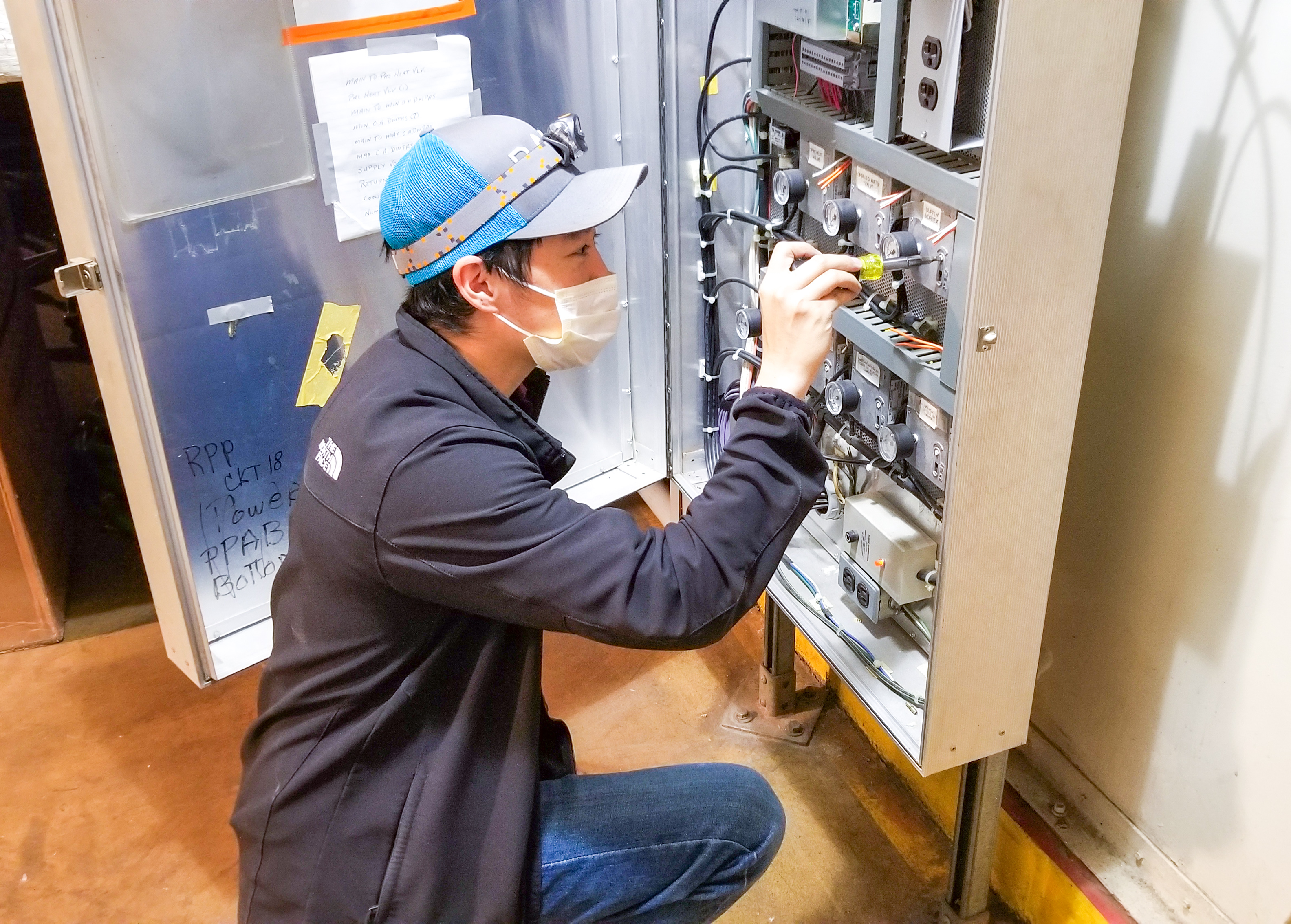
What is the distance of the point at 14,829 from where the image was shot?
183 centimetres

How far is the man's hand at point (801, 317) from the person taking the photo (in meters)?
1.13

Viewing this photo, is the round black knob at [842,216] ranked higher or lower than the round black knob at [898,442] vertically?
higher

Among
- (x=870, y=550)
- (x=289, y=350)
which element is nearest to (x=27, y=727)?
(x=289, y=350)

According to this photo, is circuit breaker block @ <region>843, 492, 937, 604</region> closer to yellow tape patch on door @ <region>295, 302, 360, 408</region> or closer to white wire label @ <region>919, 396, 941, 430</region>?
white wire label @ <region>919, 396, 941, 430</region>

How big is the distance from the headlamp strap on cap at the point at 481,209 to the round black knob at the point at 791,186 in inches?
14.9

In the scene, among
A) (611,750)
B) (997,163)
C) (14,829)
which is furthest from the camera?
(611,750)

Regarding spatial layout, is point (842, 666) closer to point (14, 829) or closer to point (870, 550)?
point (870, 550)

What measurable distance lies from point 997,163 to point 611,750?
130 centimetres

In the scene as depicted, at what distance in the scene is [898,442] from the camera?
51.6 inches

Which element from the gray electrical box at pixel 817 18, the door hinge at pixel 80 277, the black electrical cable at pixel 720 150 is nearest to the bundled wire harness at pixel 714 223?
the black electrical cable at pixel 720 150

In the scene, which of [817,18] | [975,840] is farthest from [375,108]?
[975,840]

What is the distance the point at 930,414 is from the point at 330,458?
2.23 ft

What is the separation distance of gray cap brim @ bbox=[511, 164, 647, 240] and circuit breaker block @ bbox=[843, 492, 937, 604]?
1.86 ft

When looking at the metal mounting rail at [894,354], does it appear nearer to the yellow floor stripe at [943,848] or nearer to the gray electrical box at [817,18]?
the gray electrical box at [817,18]
